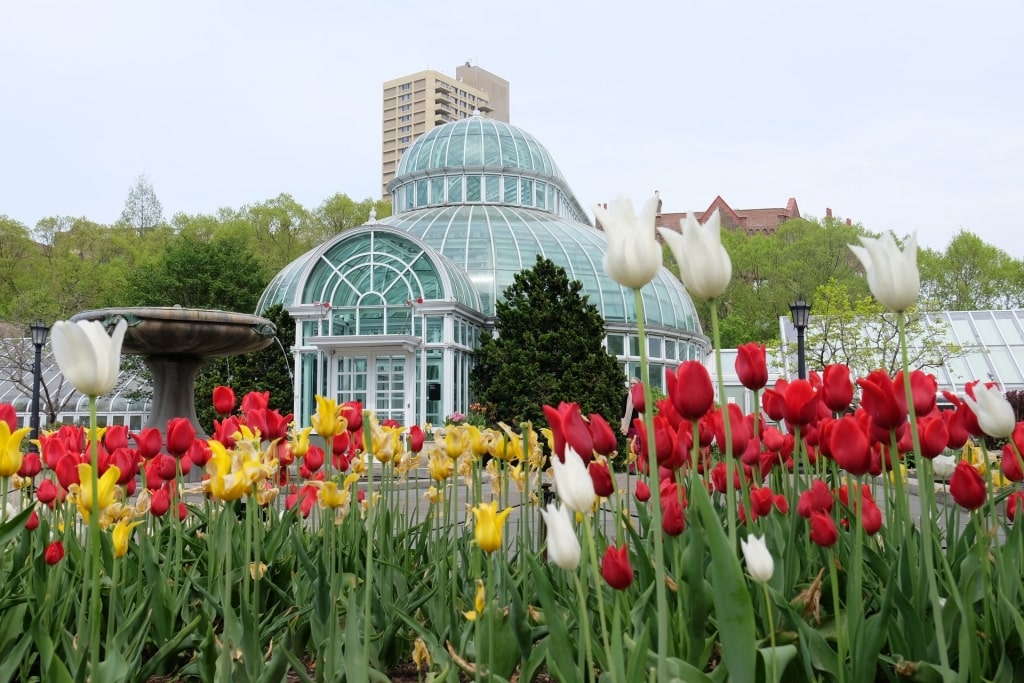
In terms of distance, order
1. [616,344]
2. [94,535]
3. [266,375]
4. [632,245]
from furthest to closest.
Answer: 1. [616,344]
2. [266,375]
3. [94,535]
4. [632,245]

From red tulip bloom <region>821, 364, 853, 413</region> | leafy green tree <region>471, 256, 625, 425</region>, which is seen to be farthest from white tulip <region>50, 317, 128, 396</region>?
leafy green tree <region>471, 256, 625, 425</region>

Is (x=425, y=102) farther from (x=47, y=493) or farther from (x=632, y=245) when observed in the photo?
(x=632, y=245)

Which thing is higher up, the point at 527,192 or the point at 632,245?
the point at 527,192

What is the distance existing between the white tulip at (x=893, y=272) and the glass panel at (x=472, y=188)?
93.0 feet

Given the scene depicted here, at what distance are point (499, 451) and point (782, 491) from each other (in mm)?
1002

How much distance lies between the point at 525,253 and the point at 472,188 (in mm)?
5384

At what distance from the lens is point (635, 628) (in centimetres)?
172

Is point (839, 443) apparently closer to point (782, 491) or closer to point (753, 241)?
point (782, 491)

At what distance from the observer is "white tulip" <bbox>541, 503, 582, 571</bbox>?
4.13 feet

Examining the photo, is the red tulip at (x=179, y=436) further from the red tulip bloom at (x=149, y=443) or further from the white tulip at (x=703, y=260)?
the white tulip at (x=703, y=260)

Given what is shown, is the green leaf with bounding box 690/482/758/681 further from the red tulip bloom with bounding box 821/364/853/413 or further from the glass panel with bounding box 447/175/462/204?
the glass panel with bounding box 447/175/462/204

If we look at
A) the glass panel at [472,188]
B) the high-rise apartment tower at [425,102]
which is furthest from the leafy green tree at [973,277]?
the high-rise apartment tower at [425,102]

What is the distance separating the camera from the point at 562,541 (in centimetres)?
127

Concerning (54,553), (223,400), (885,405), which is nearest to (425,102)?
(223,400)
